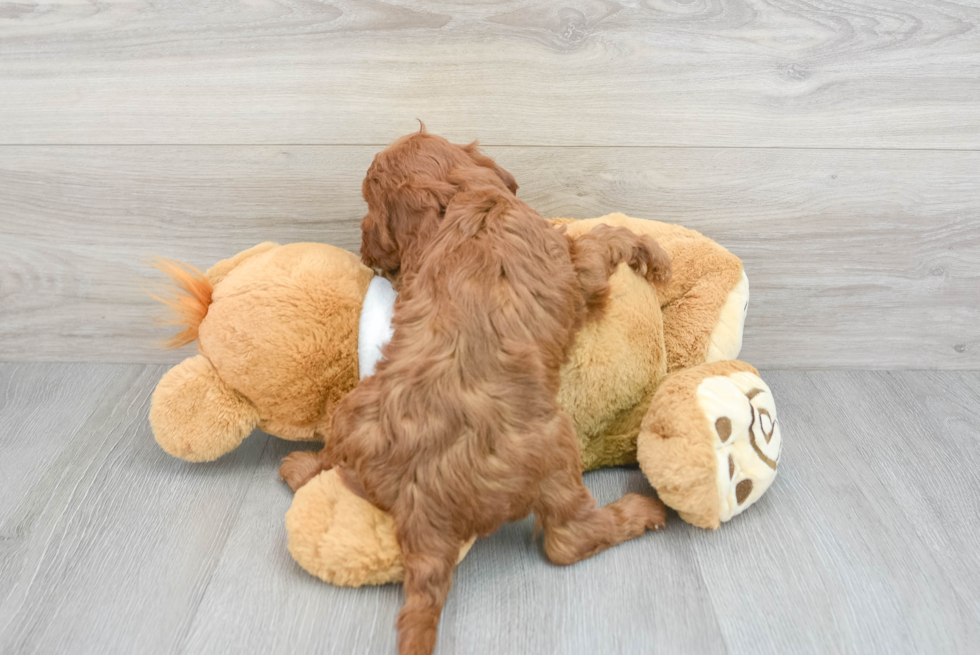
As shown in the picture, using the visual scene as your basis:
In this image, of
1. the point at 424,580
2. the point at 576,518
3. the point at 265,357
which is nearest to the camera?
the point at 424,580

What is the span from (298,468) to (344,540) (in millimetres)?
230

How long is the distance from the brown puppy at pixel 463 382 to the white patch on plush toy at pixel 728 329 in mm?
252

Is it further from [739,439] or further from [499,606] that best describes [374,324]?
[739,439]

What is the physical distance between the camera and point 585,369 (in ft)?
3.17

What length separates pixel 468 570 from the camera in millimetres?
917

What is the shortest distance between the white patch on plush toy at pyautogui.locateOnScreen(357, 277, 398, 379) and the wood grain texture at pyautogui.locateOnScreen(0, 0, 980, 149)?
28 centimetres

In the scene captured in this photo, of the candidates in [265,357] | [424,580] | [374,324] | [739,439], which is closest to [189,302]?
[265,357]

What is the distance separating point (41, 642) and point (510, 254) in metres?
0.69

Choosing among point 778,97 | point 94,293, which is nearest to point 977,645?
point 778,97

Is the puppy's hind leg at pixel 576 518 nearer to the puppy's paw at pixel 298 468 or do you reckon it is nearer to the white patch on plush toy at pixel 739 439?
the white patch on plush toy at pixel 739 439

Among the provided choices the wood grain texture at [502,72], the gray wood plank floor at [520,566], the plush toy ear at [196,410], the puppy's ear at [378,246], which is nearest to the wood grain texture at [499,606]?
the gray wood plank floor at [520,566]

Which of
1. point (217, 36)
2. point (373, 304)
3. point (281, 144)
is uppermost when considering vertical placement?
point (217, 36)

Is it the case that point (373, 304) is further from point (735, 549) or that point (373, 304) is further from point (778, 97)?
point (778, 97)

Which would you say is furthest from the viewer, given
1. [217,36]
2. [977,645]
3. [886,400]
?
[886,400]
